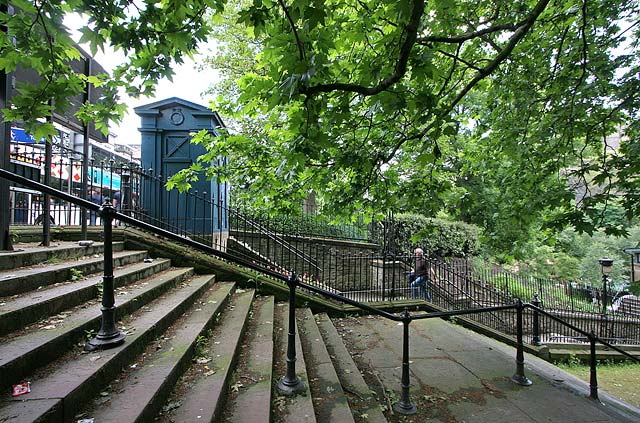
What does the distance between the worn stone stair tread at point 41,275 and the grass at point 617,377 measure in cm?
951

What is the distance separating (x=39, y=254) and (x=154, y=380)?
2.44m

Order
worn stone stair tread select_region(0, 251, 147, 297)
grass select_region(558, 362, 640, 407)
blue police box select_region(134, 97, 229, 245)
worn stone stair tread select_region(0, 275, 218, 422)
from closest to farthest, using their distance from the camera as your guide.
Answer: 1. worn stone stair tread select_region(0, 275, 218, 422)
2. worn stone stair tread select_region(0, 251, 147, 297)
3. grass select_region(558, 362, 640, 407)
4. blue police box select_region(134, 97, 229, 245)

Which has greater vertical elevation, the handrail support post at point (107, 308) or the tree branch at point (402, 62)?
the tree branch at point (402, 62)

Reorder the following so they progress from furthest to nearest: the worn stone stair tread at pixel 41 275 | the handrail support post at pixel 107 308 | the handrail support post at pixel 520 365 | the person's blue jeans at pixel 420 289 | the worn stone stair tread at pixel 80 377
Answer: the person's blue jeans at pixel 420 289 → the handrail support post at pixel 520 365 → the worn stone stair tread at pixel 41 275 → the handrail support post at pixel 107 308 → the worn stone stair tread at pixel 80 377

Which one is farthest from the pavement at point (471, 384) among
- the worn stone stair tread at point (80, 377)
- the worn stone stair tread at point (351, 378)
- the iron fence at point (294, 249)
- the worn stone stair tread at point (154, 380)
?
the worn stone stair tread at point (80, 377)

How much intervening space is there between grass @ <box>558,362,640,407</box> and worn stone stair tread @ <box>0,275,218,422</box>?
28.5ft

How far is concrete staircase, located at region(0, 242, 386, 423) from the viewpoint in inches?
75.4

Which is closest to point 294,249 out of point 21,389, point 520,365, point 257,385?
point 520,365

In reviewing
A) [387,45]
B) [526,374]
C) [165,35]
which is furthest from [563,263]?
[165,35]

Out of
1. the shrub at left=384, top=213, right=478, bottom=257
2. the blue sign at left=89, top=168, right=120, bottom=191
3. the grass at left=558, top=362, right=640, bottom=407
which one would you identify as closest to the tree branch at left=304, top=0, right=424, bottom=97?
the blue sign at left=89, top=168, right=120, bottom=191

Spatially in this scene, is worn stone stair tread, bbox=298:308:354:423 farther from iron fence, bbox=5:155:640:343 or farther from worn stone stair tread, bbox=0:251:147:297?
worn stone stair tread, bbox=0:251:147:297

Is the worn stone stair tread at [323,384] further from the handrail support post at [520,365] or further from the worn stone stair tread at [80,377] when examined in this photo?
the handrail support post at [520,365]

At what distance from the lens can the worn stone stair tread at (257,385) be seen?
246cm

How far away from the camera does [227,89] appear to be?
13945 millimetres
